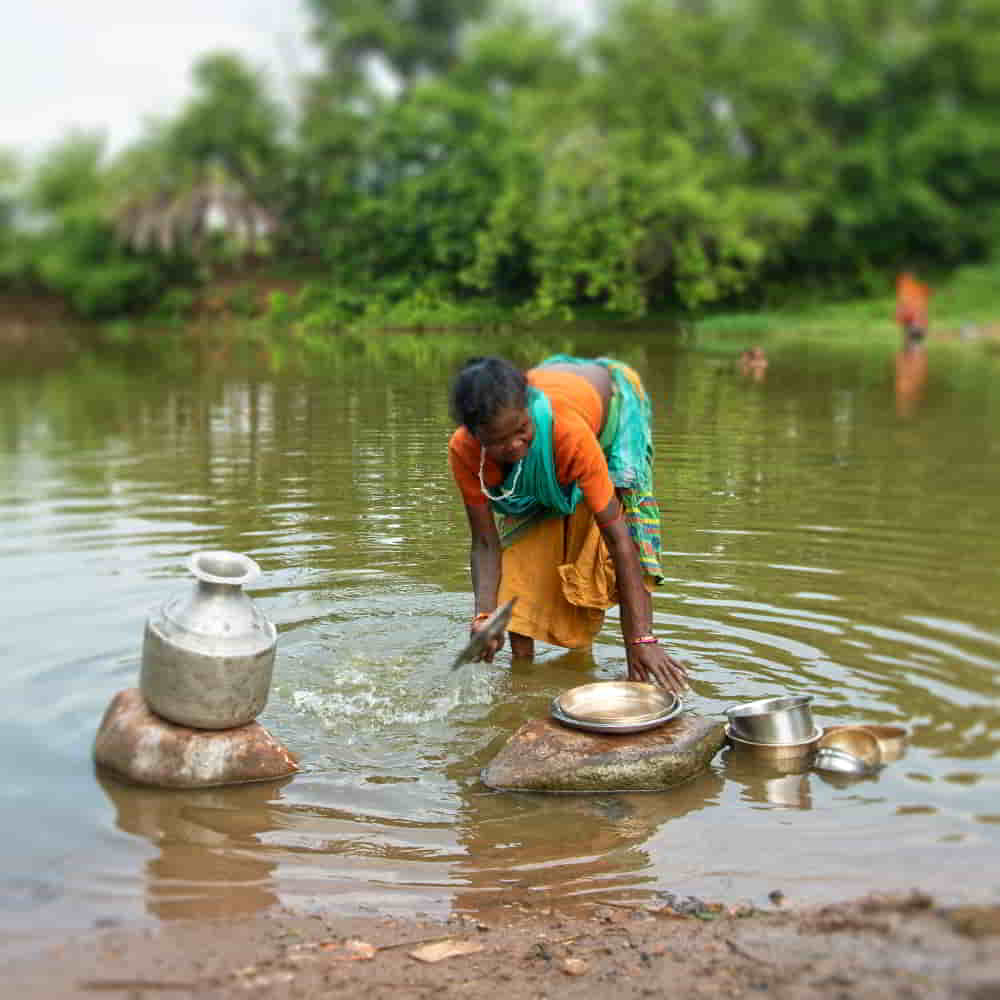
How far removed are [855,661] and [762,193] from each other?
24.1 m

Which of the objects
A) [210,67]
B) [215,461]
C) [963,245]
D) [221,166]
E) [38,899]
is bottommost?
[38,899]

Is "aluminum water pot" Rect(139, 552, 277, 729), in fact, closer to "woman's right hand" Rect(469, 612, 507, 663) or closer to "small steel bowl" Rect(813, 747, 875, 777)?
"woman's right hand" Rect(469, 612, 507, 663)

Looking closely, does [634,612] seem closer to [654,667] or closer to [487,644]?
[654,667]

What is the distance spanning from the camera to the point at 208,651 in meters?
4.02

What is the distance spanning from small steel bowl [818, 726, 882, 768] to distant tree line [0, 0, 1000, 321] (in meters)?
22.4

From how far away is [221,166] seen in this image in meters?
34.0

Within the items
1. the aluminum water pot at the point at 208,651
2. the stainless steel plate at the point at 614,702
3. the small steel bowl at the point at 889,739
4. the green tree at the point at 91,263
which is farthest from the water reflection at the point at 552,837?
the green tree at the point at 91,263

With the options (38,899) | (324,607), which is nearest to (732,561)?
(324,607)

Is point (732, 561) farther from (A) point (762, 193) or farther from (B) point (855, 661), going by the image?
(A) point (762, 193)

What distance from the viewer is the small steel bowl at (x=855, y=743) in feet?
13.5

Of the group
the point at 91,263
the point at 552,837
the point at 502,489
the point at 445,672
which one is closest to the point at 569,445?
the point at 502,489

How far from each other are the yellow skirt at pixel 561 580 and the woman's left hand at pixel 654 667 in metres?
0.37

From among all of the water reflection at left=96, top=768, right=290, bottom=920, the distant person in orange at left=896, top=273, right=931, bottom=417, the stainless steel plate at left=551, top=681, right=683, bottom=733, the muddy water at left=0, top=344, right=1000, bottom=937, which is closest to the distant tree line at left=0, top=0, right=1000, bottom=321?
the distant person in orange at left=896, top=273, right=931, bottom=417

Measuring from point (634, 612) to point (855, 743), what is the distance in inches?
36.5
